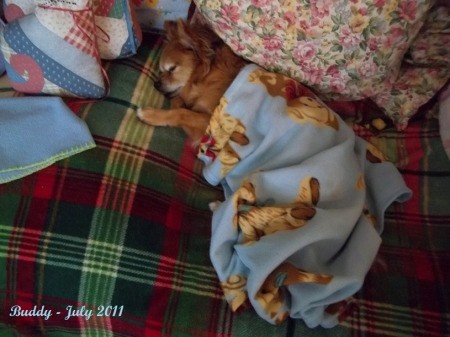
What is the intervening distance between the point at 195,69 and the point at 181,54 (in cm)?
6

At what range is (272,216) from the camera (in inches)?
37.1

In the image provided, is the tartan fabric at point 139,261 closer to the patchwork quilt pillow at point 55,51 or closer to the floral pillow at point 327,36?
the patchwork quilt pillow at point 55,51

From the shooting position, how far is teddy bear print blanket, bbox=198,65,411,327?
878 millimetres

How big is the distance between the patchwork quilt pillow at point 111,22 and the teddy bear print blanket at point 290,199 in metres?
0.33

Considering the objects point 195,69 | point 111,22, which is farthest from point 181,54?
point 111,22

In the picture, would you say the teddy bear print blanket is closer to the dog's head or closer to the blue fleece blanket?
the dog's head

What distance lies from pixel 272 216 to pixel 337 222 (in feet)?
0.46

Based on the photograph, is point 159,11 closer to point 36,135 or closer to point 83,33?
point 83,33

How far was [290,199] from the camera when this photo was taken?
0.98 metres

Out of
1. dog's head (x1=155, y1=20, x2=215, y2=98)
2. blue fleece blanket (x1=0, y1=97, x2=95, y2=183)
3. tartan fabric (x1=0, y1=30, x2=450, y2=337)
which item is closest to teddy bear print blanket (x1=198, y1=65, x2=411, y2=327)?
tartan fabric (x1=0, y1=30, x2=450, y2=337)

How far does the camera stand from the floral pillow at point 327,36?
1.04 m

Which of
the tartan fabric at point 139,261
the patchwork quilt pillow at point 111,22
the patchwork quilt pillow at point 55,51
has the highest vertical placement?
the patchwork quilt pillow at point 111,22

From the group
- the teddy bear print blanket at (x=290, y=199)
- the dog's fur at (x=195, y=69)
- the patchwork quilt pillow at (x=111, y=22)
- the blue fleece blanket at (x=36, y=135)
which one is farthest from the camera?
the dog's fur at (x=195, y=69)

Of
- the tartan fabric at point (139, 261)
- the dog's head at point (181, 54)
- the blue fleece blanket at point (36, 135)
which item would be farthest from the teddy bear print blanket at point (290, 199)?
the blue fleece blanket at point (36, 135)
